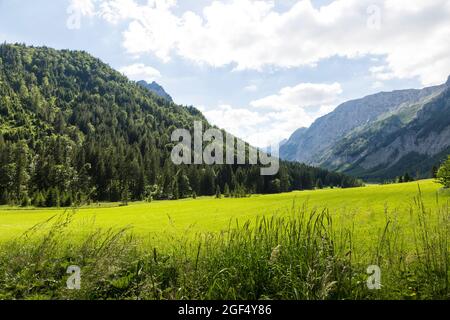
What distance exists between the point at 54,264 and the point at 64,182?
151 meters

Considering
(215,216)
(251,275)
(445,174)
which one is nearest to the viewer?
(251,275)

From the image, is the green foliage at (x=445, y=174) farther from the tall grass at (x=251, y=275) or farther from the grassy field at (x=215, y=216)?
the tall grass at (x=251, y=275)

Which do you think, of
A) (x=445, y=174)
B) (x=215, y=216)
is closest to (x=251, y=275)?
(x=215, y=216)

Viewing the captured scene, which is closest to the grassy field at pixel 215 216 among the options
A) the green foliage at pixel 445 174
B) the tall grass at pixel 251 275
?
the tall grass at pixel 251 275

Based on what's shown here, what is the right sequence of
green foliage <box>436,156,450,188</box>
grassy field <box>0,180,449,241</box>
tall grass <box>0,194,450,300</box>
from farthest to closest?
green foliage <box>436,156,450,188</box> < grassy field <box>0,180,449,241</box> < tall grass <box>0,194,450,300</box>

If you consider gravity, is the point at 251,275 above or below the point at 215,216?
above

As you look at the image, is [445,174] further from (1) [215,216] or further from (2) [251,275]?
(2) [251,275]

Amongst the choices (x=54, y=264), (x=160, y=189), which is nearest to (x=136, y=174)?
(x=160, y=189)

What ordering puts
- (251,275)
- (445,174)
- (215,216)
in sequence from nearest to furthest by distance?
1. (251,275)
2. (215,216)
3. (445,174)

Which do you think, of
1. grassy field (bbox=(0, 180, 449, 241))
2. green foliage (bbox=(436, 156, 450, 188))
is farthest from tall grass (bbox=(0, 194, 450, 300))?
green foliage (bbox=(436, 156, 450, 188))

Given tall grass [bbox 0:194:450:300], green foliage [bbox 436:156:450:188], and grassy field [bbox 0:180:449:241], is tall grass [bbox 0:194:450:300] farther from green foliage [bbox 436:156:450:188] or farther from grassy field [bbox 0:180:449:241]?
green foliage [bbox 436:156:450:188]

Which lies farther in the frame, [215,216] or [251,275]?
[215,216]

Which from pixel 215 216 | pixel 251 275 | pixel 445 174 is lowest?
pixel 215 216

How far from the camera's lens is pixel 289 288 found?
Answer: 848 centimetres
